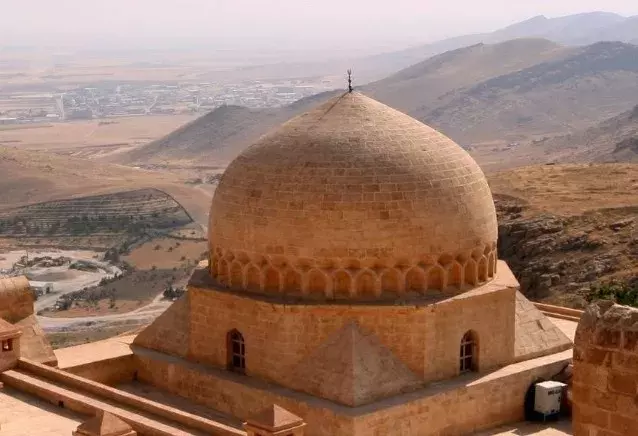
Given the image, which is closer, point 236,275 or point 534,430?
point 534,430

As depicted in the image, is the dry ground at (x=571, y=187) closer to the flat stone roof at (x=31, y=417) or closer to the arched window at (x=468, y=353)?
the arched window at (x=468, y=353)

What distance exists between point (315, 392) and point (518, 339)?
379 centimetres

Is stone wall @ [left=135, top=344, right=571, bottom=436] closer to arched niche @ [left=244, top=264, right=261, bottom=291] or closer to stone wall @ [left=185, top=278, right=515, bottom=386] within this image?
stone wall @ [left=185, top=278, right=515, bottom=386]

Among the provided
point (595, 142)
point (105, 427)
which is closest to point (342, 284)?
point (105, 427)

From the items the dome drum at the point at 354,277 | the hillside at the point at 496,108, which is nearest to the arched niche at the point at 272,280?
the dome drum at the point at 354,277

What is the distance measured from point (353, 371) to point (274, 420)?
299cm

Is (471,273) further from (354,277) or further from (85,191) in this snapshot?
(85,191)

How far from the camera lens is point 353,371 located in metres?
15.3

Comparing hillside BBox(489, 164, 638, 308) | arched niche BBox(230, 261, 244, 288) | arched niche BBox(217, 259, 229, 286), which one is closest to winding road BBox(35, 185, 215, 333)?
hillside BBox(489, 164, 638, 308)

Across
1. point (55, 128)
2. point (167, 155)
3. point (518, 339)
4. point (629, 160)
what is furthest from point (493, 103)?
point (518, 339)

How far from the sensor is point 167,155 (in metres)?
126

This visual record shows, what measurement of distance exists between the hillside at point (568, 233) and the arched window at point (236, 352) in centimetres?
1435

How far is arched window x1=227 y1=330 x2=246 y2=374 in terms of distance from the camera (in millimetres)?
16859

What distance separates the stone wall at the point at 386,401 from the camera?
584 inches
